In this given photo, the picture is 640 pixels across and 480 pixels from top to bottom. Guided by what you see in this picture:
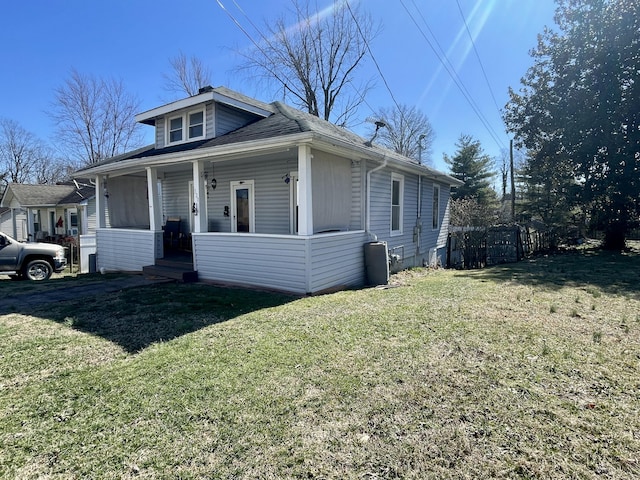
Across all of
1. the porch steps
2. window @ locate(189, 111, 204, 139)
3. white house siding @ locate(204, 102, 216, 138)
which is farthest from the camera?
window @ locate(189, 111, 204, 139)

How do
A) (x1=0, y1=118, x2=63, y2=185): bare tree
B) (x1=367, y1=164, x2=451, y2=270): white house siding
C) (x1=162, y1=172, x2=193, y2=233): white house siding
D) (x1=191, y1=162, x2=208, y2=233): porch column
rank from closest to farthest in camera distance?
1. (x1=191, y1=162, x2=208, y2=233): porch column
2. (x1=367, y1=164, x2=451, y2=270): white house siding
3. (x1=162, y1=172, x2=193, y2=233): white house siding
4. (x1=0, y1=118, x2=63, y2=185): bare tree

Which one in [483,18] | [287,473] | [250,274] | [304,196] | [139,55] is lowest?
[287,473]

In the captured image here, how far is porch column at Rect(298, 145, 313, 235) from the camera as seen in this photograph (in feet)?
21.1

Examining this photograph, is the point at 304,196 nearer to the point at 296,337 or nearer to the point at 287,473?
the point at 296,337

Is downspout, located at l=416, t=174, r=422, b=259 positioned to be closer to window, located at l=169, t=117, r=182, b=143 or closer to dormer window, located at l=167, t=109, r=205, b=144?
dormer window, located at l=167, t=109, r=205, b=144

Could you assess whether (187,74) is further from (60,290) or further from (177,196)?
(60,290)

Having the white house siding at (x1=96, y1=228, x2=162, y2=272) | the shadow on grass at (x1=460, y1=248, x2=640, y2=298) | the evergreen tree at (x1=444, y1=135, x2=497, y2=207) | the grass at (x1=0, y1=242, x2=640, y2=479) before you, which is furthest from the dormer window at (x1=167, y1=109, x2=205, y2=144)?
the evergreen tree at (x1=444, y1=135, x2=497, y2=207)

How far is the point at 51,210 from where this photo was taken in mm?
23953

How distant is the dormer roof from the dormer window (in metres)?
0.29

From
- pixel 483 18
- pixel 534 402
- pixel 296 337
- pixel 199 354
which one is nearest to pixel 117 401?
pixel 199 354

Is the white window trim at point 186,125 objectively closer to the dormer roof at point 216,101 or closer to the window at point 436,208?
the dormer roof at point 216,101

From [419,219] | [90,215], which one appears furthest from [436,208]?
[90,215]

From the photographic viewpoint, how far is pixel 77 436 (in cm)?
245

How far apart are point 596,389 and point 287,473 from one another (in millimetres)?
2777
